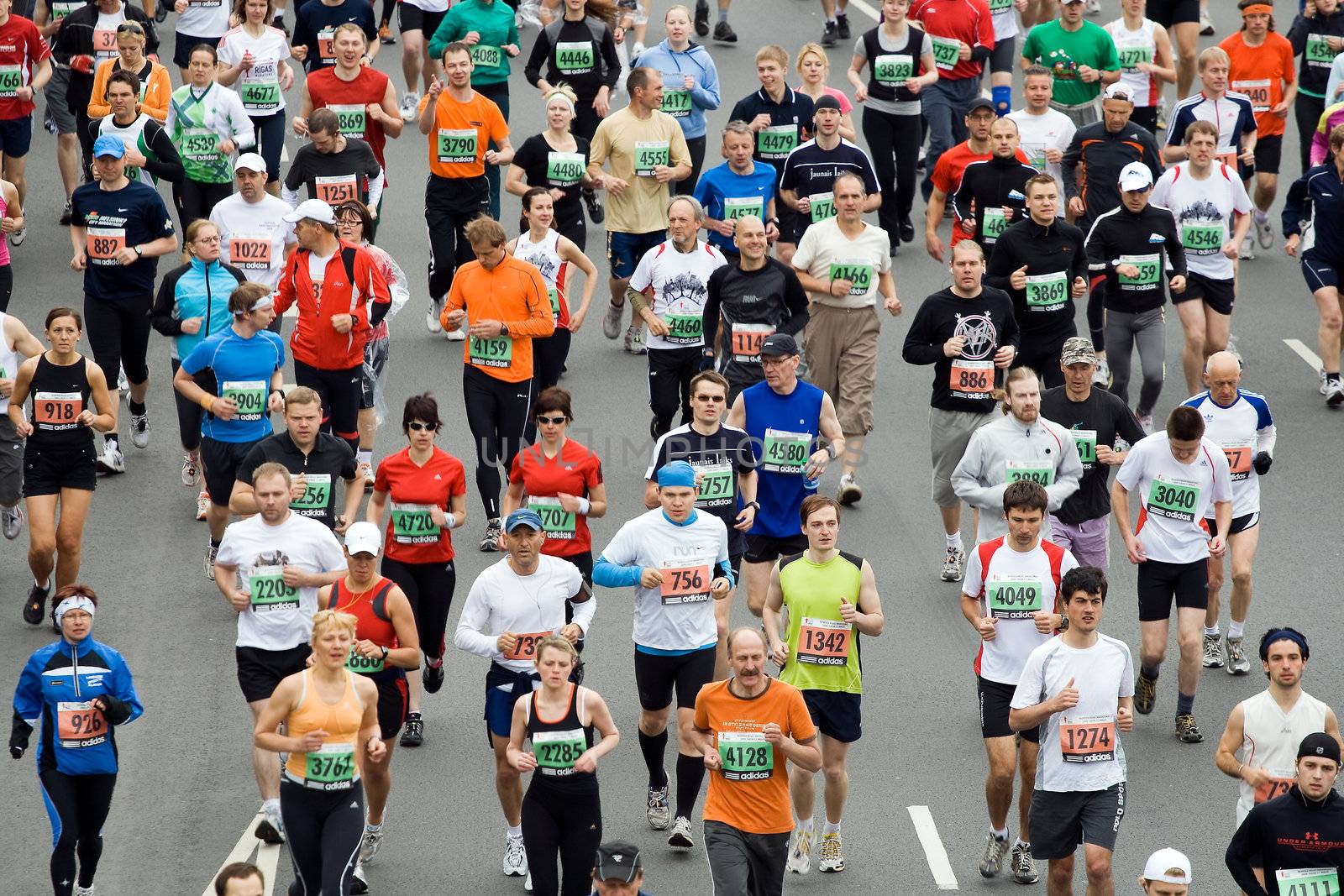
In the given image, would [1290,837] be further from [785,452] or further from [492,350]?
[492,350]

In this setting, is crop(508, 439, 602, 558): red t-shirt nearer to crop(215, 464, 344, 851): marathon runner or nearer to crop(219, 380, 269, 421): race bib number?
crop(215, 464, 344, 851): marathon runner

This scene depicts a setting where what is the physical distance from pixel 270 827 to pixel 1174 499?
5641 mm

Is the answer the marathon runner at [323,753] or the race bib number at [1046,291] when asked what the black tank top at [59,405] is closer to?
the marathon runner at [323,753]

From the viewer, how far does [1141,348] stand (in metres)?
16.2

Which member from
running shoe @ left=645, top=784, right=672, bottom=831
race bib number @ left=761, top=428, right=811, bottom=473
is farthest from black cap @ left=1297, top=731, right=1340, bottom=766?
race bib number @ left=761, top=428, right=811, bottom=473

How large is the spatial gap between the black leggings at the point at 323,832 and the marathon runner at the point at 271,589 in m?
1.25

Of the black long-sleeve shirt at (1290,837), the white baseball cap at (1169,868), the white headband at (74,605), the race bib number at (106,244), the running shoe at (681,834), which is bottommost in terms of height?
the running shoe at (681,834)

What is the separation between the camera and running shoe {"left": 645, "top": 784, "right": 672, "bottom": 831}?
12.0 metres

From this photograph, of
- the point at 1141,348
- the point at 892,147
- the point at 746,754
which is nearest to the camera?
the point at 746,754

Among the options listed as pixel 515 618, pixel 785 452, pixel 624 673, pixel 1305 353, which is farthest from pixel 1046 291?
pixel 515 618

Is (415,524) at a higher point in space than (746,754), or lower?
higher

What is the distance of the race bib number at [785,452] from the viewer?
13148 millimetres

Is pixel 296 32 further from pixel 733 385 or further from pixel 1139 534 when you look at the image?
pixel 1139 534

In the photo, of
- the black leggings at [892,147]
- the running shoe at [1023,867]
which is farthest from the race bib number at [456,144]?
the running shoe at [1023,867]
